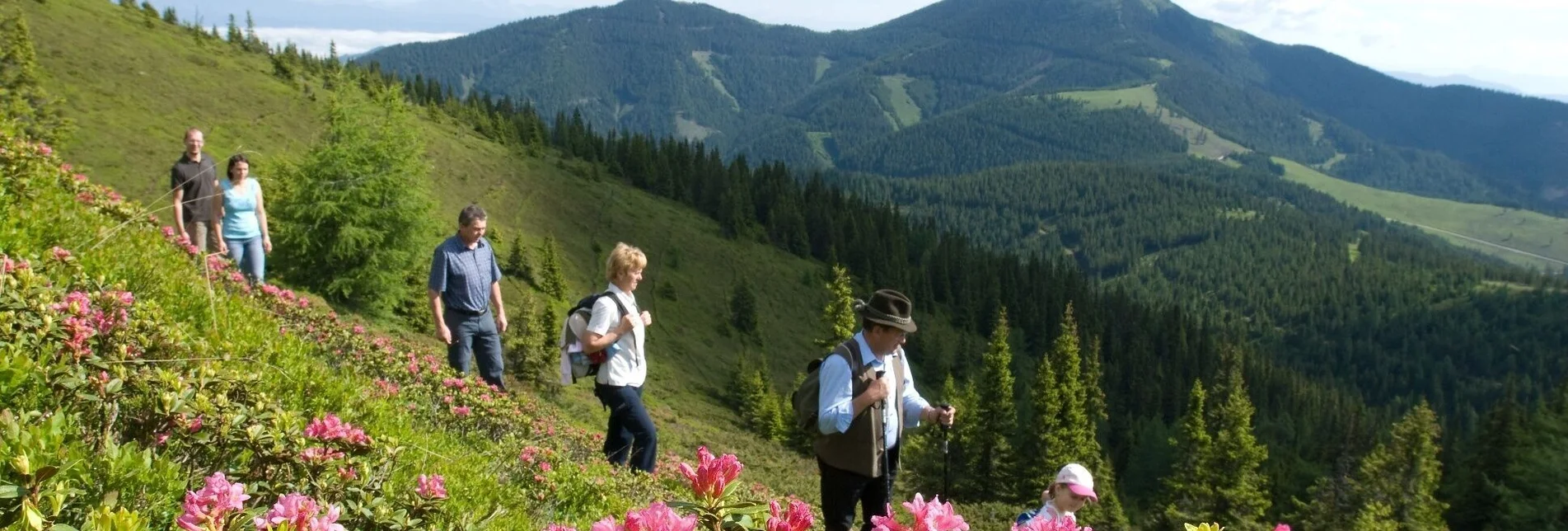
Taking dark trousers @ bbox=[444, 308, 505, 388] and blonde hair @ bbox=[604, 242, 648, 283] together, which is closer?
blonde hair @ bbox=[604, 242, 648, 283]

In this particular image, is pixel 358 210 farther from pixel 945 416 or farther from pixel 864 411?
pixel 945 416

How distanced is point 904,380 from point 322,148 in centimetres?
2781

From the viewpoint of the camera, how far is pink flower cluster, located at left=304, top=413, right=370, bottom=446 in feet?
12.3

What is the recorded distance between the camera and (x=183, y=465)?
3.46 m

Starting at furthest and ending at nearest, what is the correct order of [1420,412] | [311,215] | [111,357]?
[1420,412] < [311,215] < [111,357]

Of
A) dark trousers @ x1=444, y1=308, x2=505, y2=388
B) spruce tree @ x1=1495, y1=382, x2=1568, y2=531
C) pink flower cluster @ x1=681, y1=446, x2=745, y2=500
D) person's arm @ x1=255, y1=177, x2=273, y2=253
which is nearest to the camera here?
pink flower cluster @ x1=681, y1=446, x2=745, y2=500

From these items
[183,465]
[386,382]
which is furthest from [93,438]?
[386,382]

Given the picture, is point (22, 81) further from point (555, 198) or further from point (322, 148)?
point (555, 198)

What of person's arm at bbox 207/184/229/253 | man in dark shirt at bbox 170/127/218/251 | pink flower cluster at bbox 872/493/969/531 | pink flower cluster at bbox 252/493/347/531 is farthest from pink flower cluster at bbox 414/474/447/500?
person's arm at bbox 207/184/229/253

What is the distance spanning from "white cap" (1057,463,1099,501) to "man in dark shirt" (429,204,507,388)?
5.67 meters

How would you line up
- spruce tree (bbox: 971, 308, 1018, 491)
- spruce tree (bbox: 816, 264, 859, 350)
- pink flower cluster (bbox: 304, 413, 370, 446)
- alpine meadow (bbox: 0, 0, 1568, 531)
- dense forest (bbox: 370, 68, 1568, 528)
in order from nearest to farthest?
alpine meadow (bbox: 0, 0, 1568, 531) → pink flower cluster (bbox: 304, 413, 370, 446) → spruce tree (bbox: 816, 264, 859, 350) → spruce tree (bbox: 971, 308, 1018, 491) → dense forest (bbox: 370, 68, 1568, 528)

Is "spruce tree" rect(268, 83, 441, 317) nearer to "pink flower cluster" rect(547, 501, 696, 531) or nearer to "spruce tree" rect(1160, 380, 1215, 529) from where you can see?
"pink flower cluster" rect(547, 501, 696, 531)

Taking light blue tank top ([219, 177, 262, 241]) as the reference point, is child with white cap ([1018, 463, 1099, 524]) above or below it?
below

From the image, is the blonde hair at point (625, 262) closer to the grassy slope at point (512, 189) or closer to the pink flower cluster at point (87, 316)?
the pink flower cluster at point (87, 316)
